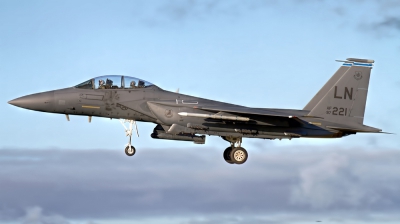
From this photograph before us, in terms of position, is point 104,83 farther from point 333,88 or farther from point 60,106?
point 333,88

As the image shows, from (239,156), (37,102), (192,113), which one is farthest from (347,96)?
(37,102)

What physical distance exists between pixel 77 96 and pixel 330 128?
9401mm

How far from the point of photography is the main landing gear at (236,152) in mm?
25406

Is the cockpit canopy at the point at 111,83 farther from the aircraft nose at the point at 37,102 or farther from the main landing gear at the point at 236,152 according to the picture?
the main landing gear at the point at 236,152

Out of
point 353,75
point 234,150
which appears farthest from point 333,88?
point 234,150

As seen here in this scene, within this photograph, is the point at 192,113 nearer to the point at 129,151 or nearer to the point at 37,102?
the point at 129,151

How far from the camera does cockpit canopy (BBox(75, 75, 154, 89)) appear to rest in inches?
967

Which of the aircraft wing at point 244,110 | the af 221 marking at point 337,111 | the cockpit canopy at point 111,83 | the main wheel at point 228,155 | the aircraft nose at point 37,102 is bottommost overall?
the main wheel at point 228,155

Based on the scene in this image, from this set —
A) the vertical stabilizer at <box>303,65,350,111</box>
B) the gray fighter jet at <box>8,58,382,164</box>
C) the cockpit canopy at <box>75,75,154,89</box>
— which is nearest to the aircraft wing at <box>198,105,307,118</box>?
the gray fighter jet at <box>8,58,382,164</box>

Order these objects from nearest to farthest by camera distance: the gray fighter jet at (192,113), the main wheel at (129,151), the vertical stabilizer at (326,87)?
the gray fighter jet at (192,113) < the main wheel at (129,151) < the vertical stabilizer at (326,87)

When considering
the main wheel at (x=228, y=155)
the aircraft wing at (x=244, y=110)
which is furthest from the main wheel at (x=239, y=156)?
the aircraft wing at (x=244, y=110)

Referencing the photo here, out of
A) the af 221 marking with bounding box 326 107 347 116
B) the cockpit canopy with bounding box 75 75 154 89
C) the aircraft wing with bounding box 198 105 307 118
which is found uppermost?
the cockpit canopy with bounding box 75 75 154 89

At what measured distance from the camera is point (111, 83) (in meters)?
24.6

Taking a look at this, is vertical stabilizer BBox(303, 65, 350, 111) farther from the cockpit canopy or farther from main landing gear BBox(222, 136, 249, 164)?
the cockpit canopy
